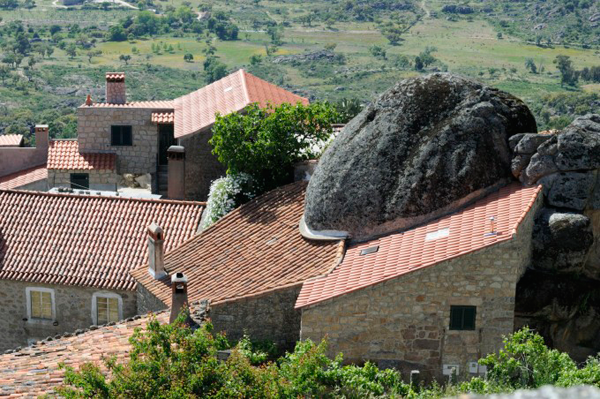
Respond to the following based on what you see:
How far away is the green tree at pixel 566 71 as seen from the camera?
427 feet

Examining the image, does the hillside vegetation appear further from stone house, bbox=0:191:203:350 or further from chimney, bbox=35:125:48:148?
stone house, bbox=0:191:203:350

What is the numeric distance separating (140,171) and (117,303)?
13.6 m

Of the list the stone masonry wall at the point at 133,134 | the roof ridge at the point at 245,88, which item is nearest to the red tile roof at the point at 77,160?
the stone masonry wall at the point at 133,134

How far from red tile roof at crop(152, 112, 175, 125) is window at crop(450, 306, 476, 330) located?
23.0 metres

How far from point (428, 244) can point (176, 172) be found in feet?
54.7

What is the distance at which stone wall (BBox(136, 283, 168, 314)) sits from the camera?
101ft

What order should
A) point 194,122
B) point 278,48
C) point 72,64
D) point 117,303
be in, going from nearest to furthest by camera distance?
1. point 117,303
2. point 194,122
3. point 72,64
4. point 278,48

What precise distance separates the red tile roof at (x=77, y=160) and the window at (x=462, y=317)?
81.3ft

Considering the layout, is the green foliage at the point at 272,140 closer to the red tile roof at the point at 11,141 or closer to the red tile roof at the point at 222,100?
the red tile roof at the point at 222,100

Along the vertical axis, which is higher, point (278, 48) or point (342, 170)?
point (342, 170)

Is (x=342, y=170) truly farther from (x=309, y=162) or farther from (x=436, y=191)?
(x=309, y=162)

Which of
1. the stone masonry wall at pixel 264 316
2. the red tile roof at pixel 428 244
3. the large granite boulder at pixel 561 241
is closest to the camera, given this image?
the red tile roof at pixel 428 244

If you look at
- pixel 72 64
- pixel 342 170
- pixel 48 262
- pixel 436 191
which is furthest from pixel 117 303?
pixel 72 64

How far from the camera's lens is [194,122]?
42.2 meters
